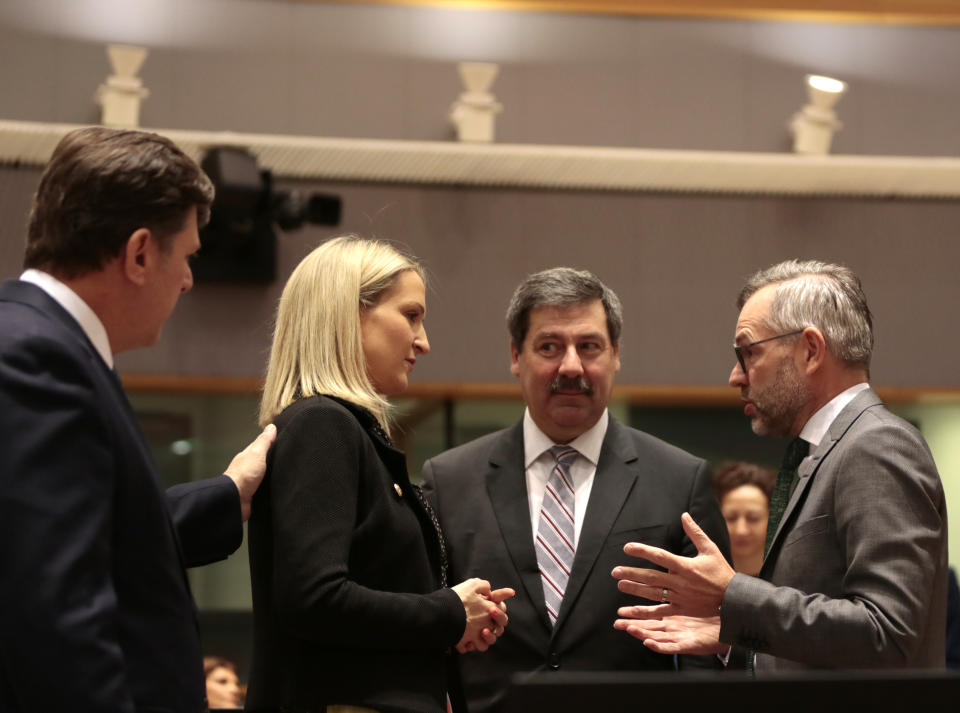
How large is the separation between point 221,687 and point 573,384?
263 centimetres

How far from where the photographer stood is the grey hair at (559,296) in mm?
3254

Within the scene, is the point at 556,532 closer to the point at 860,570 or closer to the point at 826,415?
the point at 826,415

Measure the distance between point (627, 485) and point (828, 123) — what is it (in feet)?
13.7

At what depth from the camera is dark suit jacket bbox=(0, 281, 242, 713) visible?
149 cm

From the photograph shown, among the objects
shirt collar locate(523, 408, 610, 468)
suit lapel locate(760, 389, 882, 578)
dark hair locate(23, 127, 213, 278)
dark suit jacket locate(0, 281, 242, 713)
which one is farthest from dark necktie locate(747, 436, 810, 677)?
dark hair locate(23, 127, 213, 278)

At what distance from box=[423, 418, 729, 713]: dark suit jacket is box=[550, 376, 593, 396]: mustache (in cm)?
14

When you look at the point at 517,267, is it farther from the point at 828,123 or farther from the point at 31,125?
the point at 31,125

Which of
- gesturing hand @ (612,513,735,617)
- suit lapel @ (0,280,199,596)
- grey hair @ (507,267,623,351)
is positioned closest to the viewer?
suit lapel @ (0,280,199,596)

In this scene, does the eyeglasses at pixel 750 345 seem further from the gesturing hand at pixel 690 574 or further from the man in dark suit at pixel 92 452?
the man in dark suit at pixel 92 452

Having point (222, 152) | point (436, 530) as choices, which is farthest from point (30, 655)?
point (222, 152)

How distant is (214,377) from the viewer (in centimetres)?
629

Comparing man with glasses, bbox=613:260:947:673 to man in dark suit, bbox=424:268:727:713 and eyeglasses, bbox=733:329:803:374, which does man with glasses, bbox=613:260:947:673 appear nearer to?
eyeglasses, bbox=733:329:803:374

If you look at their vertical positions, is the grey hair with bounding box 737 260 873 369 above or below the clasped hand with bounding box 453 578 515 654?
above

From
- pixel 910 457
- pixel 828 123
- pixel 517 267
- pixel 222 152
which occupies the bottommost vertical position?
pixel 910 457
